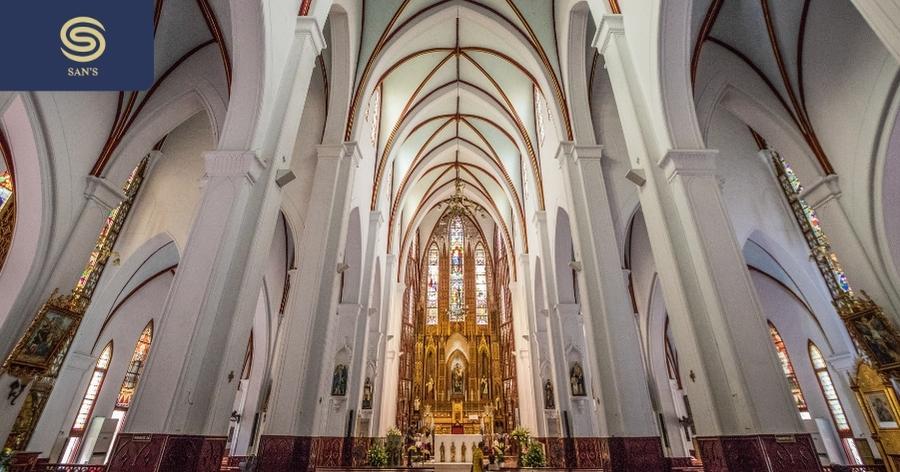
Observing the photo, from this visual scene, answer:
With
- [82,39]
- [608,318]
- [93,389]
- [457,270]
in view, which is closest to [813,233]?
[608,318]

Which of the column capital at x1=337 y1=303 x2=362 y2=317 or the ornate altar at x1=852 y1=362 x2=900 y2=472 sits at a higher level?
the column capital at x1=337 y1=303 x2=362 y2=317

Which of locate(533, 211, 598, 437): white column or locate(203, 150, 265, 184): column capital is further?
locate(533, 211, 598, 437): white column

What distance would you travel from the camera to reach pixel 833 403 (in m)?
12.4

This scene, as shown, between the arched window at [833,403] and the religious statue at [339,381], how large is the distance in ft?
45.9

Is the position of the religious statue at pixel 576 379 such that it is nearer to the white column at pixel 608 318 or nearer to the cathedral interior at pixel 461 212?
the cathedral interior at pixel 461 212

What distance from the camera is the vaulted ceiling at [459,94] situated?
36.6 ft

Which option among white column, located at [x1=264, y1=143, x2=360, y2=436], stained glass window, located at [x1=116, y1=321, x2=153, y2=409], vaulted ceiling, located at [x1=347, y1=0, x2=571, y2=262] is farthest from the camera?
stained glass window, located at [x1=116, y1=321, x2=153, y2=409]

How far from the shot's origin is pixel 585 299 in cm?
817

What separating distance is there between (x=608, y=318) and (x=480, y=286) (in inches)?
841

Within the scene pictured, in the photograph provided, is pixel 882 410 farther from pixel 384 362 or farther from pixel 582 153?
pixel 384 362

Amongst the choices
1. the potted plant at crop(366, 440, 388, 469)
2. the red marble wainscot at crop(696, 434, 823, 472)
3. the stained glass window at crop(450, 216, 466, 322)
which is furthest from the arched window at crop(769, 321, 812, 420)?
the stained glass window at crop(450, 216, 466, 322)

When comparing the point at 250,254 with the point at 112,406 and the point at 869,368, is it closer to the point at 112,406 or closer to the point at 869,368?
the point at 869,368

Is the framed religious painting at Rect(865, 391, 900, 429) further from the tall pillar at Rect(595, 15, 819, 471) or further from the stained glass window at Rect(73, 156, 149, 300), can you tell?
the stained glass window at Rect(73, 156, 149, 300)

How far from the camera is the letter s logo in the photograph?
3.16 meters
